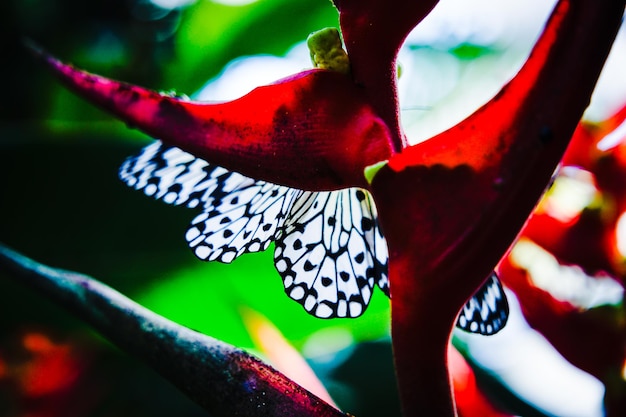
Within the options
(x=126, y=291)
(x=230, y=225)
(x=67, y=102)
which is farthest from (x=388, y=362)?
(x=230, y=225)

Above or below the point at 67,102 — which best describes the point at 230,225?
above

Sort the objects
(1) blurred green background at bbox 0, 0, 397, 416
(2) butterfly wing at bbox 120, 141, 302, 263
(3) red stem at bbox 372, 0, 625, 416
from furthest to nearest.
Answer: (1) blurred green background at bbox 0, 0, 397, 416 → (2) butterfly wing at bbox 120, 141, 302, 263 → (3) red stem at bbox 372, 0, 625, 416

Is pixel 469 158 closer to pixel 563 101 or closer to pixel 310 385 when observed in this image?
pixel 563 101

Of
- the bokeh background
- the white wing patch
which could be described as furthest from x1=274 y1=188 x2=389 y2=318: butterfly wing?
the bokeh background

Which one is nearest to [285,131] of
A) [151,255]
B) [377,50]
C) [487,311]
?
[377,50]

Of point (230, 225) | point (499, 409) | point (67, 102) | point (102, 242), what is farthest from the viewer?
point (67, 102)

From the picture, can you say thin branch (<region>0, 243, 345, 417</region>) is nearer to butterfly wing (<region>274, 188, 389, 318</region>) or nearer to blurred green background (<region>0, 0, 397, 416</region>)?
butterfly wing (<region>274, 188, 389, 318</region>)

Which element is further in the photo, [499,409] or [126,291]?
[126,291]
